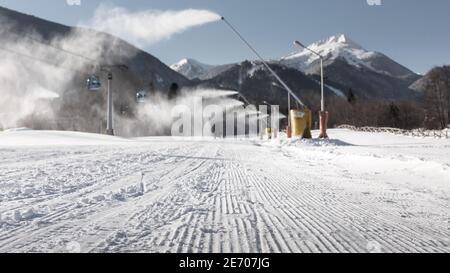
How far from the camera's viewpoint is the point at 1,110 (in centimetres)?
11981

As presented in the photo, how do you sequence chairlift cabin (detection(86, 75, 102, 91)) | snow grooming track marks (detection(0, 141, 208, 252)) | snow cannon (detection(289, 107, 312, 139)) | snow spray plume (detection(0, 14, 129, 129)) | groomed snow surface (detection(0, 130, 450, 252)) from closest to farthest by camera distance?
1. snow grooming track marks (detection(0, 141, 208, 252))
2. groomed snow surface (detection(0, 130, 450, 252))
3. snow cannon (detection(289, 107, 312, 139))
4. chairlift cabin (detection(86, 75, 102, 91))
5. snow spray plume (detection(0, 14, 129, 129))

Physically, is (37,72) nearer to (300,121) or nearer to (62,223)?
(300,121)

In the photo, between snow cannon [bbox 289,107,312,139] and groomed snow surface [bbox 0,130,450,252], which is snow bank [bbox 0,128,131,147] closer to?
snow cannon [bbox 289,107,312,139]

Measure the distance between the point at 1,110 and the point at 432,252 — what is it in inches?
5253

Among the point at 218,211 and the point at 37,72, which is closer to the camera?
the point at 218,211

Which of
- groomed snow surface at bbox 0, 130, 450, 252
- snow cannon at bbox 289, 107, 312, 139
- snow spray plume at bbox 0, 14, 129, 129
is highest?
snow spray plume at bbox 0, 14, 129, 129

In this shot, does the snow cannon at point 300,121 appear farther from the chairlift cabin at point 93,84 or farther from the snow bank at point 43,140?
the chairlift cabin at point 93,84

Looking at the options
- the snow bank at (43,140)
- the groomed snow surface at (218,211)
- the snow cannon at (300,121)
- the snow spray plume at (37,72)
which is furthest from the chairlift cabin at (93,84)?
the snow spray plume at (37,72)

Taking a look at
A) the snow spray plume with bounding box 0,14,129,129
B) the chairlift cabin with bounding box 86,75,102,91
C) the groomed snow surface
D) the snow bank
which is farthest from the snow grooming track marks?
the snow spray plume with bounding box 0,14,129,129

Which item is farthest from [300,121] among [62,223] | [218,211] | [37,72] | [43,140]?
[37,72]

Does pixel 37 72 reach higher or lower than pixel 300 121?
higher

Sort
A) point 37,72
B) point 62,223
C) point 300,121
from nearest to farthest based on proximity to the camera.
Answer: point 62,223
point 300,121
point 37,72

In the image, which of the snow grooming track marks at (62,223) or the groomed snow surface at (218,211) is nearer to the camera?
the snow grooming track marks at (62,223)
